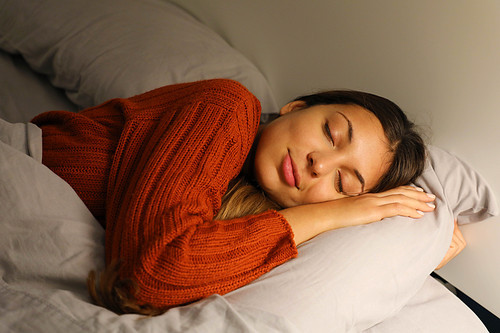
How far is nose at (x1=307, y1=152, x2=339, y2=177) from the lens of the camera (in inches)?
38.8

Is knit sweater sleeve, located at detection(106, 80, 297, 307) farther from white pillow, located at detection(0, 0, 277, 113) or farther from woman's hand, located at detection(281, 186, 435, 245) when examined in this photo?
white pillow, located at detection(0, 0, 277, 113)

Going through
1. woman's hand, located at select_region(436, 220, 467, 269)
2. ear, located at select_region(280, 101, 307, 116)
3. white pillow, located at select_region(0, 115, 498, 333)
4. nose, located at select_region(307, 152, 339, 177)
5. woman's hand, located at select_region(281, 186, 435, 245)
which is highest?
ear, located at select_region(280, 101, 307, 116)

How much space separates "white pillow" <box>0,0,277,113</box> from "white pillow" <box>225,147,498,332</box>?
0.67m

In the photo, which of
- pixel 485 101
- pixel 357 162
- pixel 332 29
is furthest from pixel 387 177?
pixel 332 29

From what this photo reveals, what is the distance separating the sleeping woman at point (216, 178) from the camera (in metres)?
0.79

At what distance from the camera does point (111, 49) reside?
1440 millimetres

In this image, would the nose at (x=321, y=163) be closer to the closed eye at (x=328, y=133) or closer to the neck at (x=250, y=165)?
the closed eye at (x=328, y=133)

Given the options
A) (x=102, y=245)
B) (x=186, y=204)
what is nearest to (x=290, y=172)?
(x=186, y=204)

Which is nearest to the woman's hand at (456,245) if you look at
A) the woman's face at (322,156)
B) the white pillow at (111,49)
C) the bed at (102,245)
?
the bed at (102,245)

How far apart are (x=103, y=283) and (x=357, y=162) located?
1.90 ft

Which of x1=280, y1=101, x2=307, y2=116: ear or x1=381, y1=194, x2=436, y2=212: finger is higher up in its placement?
x1=280, y1=101, x2=307, y2=116: ear

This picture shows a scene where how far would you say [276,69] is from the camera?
5.45 feet

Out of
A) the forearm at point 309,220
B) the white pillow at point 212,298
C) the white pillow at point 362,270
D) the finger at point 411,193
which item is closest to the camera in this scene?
the white pillow at point 212,298

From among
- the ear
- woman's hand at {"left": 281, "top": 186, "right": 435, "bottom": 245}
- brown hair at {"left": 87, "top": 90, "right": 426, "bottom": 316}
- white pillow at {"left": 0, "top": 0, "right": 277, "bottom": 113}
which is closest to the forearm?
woman's hand at {"left": 281, "top": 186, "right": 435, "bottom": 245}
